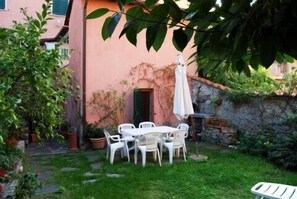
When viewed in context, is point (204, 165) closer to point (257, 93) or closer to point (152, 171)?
point (152, 171)

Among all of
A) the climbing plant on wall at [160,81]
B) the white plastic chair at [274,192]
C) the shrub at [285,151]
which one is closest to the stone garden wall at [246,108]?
the shrub at [285,151]

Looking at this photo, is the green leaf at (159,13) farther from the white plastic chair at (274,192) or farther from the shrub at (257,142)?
the shrub at (257,142)

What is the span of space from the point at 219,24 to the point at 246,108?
10.5 meters

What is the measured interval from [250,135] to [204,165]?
2.62 meters

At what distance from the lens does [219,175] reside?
7273 mm

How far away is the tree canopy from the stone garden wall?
31.5 feet

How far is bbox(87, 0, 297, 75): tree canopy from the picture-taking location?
77 centimetres

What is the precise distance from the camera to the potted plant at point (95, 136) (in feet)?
36.0

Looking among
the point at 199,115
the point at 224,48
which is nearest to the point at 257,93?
the point at 199,115

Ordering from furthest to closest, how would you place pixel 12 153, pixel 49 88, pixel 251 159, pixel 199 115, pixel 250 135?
1. pixel 199 115
2. pixel 250 135
3. pixel 251 159
4. pixel 12 153
5. pixel 49 88

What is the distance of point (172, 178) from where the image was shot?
7215 mm

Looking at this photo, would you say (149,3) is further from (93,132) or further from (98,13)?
(93,132)

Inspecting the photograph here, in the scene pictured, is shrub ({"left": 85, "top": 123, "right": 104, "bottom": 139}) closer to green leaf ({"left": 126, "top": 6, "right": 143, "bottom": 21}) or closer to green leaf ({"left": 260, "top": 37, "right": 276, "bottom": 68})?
green leaf ({"left": 126, "top": 6, "right": 143, "bottom": 21})

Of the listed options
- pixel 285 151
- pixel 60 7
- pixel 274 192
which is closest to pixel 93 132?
pixel 285 151
